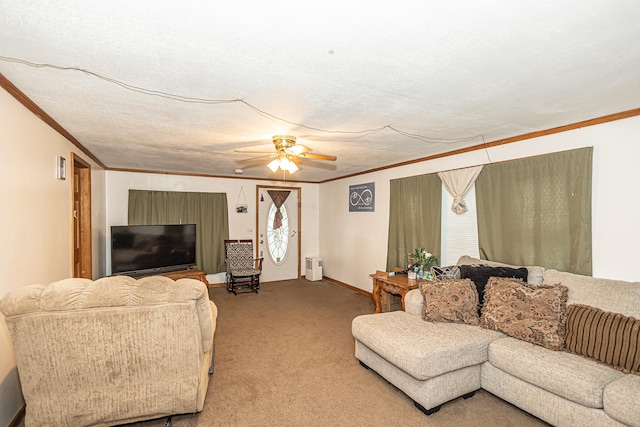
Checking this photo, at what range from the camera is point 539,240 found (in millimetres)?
3102

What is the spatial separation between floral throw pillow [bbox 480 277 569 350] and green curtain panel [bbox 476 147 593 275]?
526 mm

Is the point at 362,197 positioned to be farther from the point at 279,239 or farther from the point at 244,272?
the point at 244,272

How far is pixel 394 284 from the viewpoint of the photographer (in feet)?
12.6

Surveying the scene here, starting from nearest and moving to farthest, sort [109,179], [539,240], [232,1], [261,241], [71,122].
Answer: [232,1], [71,122], [539,240], [109,179], [261,241]

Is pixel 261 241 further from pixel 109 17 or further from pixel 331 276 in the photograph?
pixel 109 17

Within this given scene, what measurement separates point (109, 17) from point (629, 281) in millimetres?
3956

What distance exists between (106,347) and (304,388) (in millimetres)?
1562

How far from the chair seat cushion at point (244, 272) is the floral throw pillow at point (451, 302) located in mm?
3561

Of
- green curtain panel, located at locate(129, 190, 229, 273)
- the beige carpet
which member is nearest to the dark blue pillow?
the beige carpet

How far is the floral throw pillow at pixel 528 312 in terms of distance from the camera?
7.82 feet

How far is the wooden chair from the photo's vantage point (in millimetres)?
5809

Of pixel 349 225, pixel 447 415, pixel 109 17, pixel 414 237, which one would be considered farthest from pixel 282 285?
pixel 109 17

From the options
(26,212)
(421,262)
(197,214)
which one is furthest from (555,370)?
(197,214)

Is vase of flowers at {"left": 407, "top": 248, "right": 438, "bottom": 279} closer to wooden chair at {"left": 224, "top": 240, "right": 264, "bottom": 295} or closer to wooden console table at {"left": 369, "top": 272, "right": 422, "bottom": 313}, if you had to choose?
wooden console table at {"left": 369, "top": 272, "right": 422, "bottom": 313}
